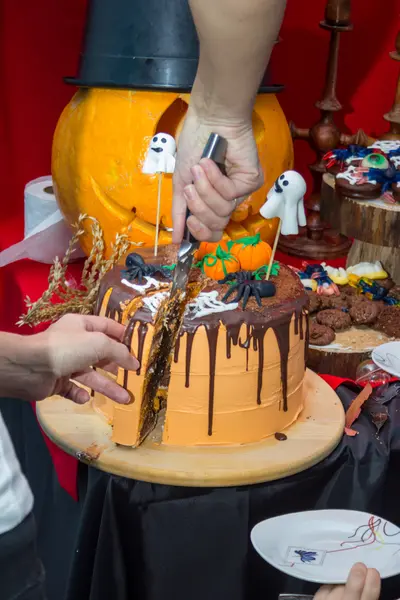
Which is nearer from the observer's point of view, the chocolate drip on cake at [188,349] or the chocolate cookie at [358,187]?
the chocolate drip on cake at [188,349]

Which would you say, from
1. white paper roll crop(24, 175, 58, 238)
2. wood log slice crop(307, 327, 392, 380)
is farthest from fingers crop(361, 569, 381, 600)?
white paper roll crop(24, 175, 58, 238)

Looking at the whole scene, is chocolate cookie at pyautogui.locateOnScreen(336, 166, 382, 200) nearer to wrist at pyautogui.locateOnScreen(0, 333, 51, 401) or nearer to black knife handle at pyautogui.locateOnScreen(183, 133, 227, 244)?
black knife handle at pyautogui.locateOnScreen(183, 133, 227, 244)

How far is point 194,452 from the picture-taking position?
156cm

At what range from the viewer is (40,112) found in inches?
101

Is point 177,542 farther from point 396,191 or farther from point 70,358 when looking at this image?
point 396,191

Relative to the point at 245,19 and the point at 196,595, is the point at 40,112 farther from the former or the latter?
the point at 196,595

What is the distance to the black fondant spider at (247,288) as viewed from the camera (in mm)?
1595

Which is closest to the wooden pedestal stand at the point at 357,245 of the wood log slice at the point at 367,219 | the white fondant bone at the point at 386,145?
the wood log slice at the point at 367,219

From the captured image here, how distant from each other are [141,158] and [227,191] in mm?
585

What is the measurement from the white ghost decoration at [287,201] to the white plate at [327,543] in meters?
0.56

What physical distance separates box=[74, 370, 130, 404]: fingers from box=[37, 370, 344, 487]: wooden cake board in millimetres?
114

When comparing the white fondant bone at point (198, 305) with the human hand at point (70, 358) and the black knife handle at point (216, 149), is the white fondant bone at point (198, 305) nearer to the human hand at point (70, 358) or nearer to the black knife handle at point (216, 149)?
the human hand at point (70, 358)

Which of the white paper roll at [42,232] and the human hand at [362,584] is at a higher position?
the white paper roll at [42,232]

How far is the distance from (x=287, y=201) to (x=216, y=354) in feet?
1.14
